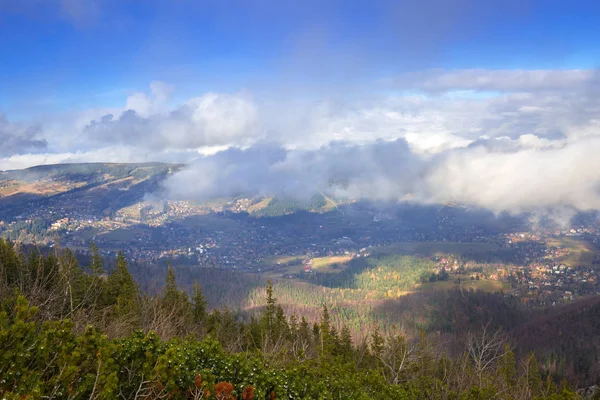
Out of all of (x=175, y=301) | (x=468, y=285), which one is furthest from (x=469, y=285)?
(x=175, y=301)

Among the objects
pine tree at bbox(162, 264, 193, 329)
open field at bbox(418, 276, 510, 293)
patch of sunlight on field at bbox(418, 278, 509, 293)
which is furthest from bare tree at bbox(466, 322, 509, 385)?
open field at bbox(418, 276, 510, 293)

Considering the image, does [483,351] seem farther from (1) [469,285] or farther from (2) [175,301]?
(1) [469,285]

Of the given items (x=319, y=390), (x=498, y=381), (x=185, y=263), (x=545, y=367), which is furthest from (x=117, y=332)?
(x=185, y=263)

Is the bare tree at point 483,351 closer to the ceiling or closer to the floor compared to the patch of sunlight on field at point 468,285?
closer to the ceiling

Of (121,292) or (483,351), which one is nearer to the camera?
(483,351)

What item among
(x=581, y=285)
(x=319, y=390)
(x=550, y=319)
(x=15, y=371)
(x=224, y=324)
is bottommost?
(x=581, y=285)

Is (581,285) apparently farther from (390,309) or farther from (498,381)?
(498,381)

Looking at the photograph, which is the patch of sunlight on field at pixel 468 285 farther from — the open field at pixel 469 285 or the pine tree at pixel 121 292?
the pine tree at pixel 121 292

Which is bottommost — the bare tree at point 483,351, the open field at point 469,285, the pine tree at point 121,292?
the open field at point 469,285

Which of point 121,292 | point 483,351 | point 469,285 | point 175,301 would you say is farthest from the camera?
point 469,285

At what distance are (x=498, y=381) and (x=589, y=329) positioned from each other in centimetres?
8089

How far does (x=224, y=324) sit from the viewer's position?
37344 millimetres

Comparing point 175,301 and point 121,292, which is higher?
point 121,292

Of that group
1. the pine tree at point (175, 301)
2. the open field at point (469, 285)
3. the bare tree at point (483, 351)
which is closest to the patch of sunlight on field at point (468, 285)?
the open field at point (469, 285)
